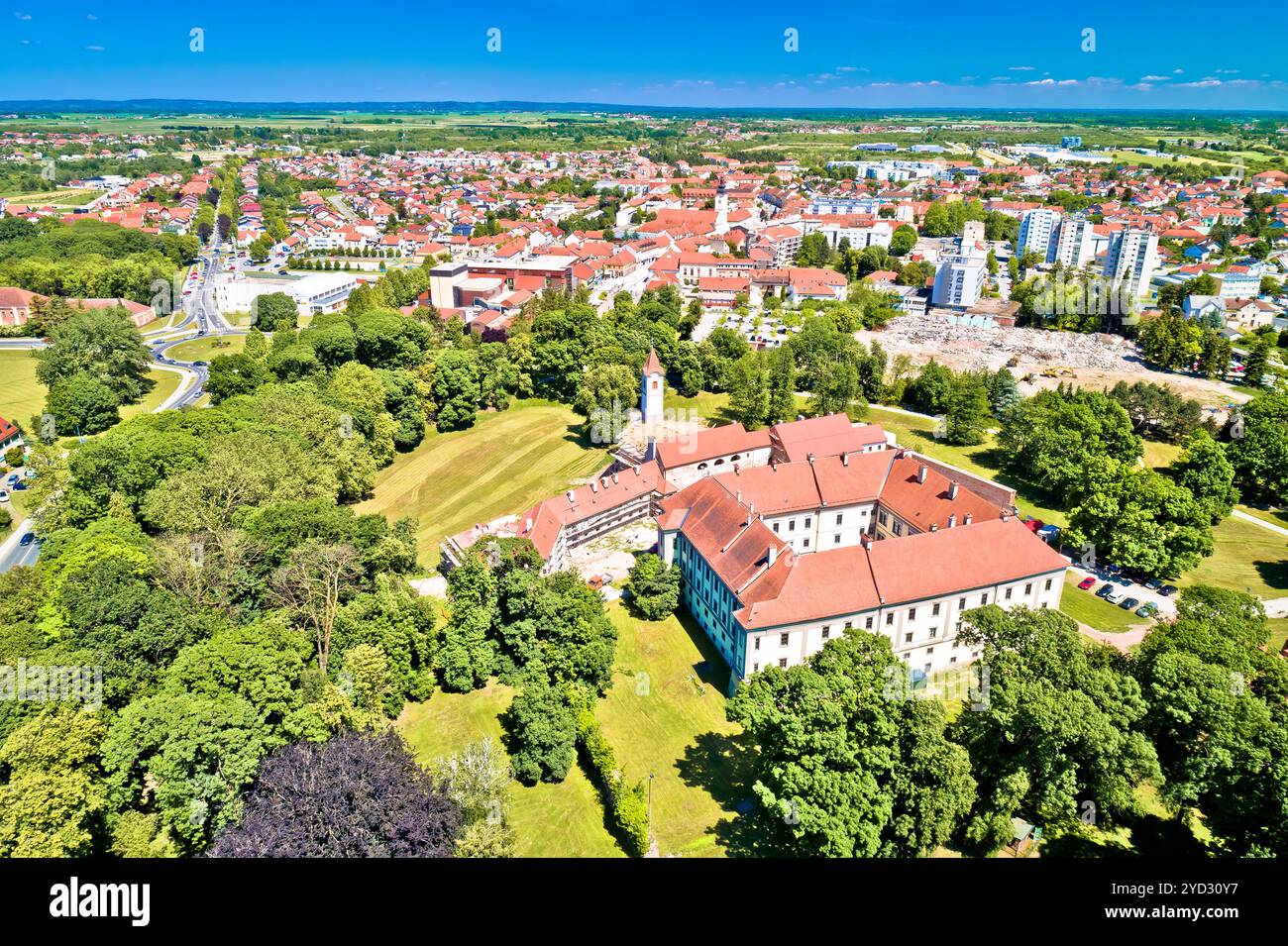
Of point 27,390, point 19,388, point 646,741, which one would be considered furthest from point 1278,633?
point 19,388

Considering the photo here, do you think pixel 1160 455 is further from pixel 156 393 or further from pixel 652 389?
pixel 156 393

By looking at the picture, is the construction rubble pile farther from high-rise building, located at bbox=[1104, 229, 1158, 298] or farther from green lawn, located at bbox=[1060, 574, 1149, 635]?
green lawn, located at bbox=[1060, 574, 1149, 635]

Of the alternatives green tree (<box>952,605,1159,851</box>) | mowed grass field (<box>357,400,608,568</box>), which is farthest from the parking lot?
mowed grass field (<box>357,400,608,568</box>)

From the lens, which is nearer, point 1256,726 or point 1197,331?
point 1256,726
